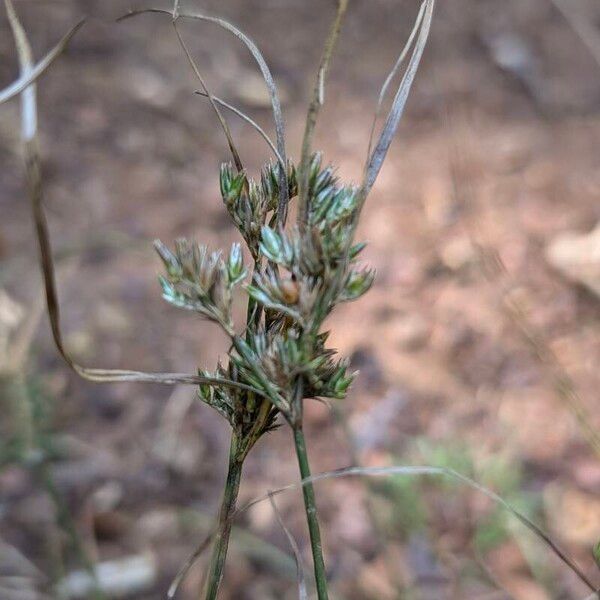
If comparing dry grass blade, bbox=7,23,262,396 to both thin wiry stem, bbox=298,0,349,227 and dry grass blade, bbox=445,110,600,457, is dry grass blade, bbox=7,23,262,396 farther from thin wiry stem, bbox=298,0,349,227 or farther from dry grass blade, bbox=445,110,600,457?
dry grass blade, bbox=445,110,600,457

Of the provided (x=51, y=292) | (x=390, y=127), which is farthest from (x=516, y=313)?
(x=51, y=292)

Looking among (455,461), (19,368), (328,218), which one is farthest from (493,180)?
(328,218)

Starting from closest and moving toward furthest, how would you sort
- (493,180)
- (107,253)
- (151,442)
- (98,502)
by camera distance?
(98,502) < (151,442) < (107,253) < (493,180)

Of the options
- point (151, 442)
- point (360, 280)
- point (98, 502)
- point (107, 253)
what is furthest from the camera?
point (107, 253)

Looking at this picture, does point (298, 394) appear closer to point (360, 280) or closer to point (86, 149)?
point (360, 280)

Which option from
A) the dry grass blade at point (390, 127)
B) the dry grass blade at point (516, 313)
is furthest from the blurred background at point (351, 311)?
the dry grass blade at point (390, 127)

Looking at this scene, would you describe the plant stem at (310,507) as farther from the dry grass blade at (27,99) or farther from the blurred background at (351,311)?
the blurred background at (351,311)

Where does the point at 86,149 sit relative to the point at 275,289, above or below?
above
